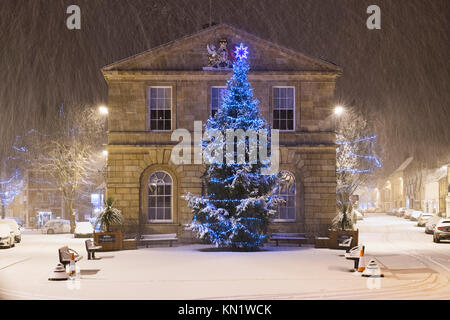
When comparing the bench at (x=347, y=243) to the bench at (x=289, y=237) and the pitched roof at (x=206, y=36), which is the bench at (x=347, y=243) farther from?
the pitched roof at (x=206, y=36)

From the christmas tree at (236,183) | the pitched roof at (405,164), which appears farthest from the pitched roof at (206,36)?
the pitched roof at (405,164)

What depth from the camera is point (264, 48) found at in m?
36.2

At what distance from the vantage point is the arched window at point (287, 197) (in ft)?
118

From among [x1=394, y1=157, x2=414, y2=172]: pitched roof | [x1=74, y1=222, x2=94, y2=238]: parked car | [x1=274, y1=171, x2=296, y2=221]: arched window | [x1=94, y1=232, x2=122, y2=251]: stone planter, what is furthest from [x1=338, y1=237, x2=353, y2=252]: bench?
[x1=394, y1=157, x2=414, y2=172]: pitched roof

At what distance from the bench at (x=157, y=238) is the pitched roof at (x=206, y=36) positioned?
9302 mm

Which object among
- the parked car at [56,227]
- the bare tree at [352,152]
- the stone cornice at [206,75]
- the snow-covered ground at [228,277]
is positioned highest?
the stone cornice at [206,75]

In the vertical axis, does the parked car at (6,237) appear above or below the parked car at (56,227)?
above

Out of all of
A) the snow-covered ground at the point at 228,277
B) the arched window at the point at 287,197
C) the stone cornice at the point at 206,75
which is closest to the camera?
the snow-covered ground at the point at 228,277

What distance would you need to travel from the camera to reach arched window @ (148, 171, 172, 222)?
35.8 m

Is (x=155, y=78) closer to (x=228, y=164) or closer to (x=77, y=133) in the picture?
(x=228, y=164)

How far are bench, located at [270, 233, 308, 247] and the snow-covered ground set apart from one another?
4.27m

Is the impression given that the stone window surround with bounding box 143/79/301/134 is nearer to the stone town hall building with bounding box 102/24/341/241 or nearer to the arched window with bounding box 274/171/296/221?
the stone town hall building with bounding box 102/24/341/241

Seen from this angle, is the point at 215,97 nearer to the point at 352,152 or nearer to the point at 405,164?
the point at 352,152

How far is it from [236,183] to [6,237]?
15564 mm
